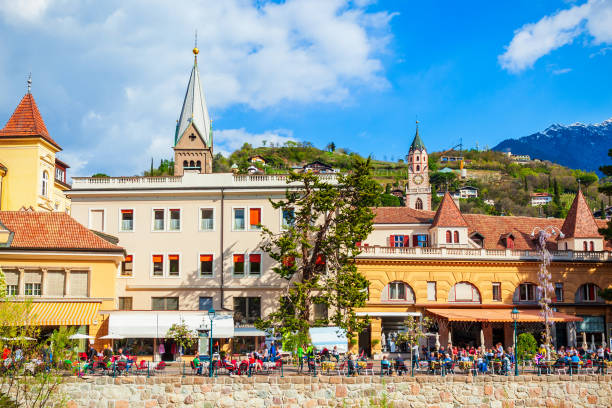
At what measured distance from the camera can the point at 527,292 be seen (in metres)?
47.3

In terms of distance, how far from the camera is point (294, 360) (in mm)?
34750

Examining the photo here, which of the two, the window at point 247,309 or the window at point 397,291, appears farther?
the window at point 397,291

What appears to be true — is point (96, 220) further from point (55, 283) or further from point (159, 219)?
point (55, 283)

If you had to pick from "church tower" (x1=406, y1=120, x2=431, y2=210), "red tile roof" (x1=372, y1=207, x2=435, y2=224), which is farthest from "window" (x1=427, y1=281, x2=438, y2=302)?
"church tower" (x1=406, y1=120, x2=431, y2=210)

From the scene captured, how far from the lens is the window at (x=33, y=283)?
3959 cm

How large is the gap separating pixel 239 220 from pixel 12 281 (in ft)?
49.3

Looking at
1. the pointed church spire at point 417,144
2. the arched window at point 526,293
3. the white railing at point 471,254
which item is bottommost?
the arched window at point 526,293

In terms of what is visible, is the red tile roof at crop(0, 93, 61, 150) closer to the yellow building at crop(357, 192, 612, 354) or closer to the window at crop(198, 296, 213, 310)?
the window at crop(198, 296, 213, 310)

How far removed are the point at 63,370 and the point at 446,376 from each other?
18133mm

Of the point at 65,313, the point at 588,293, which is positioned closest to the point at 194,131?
the point at 65,313

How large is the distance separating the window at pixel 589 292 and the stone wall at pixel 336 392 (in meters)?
15.9

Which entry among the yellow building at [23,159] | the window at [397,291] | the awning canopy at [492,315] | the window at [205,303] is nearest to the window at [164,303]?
the window at [205,303]

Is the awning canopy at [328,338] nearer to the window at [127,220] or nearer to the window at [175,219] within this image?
the window at [175,219]

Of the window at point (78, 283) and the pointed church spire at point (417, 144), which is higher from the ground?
the pointed church spire at point (417, 144)
